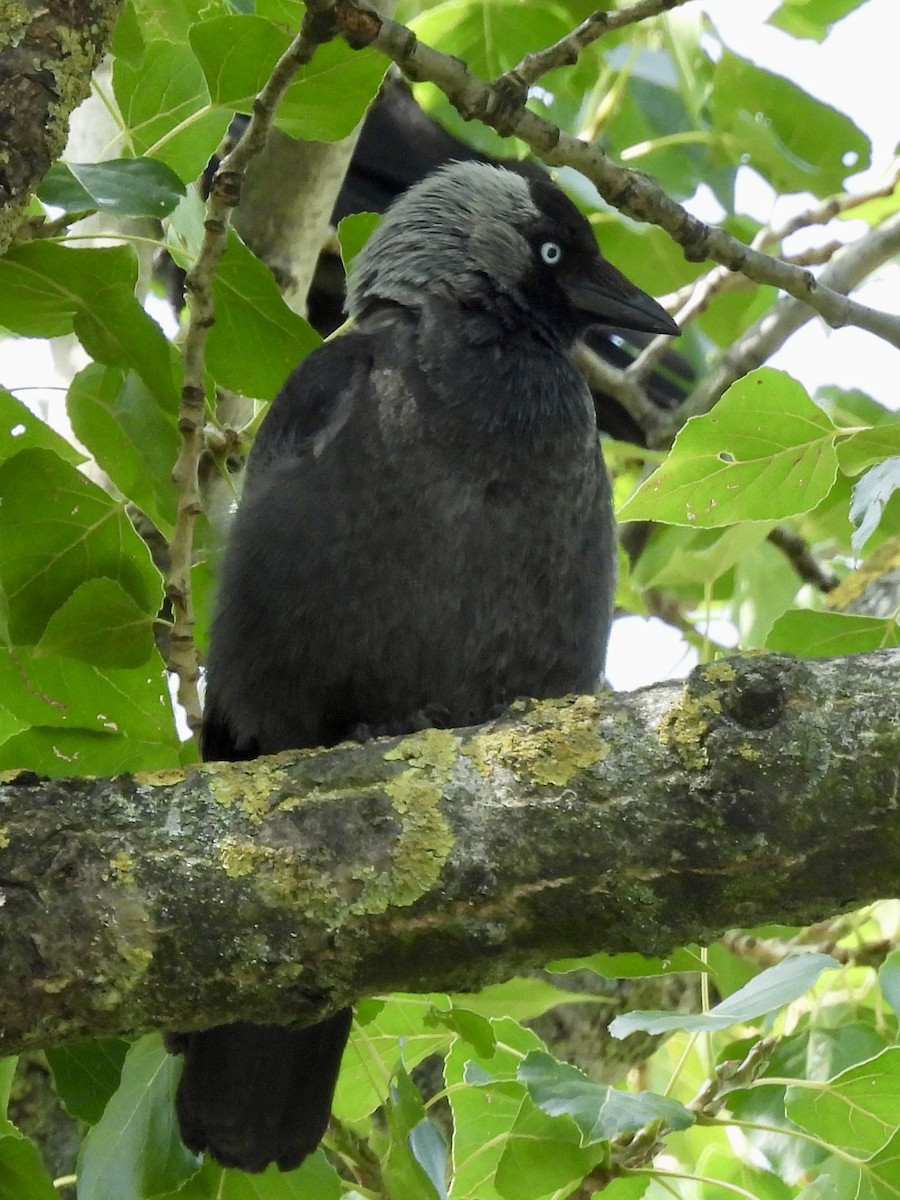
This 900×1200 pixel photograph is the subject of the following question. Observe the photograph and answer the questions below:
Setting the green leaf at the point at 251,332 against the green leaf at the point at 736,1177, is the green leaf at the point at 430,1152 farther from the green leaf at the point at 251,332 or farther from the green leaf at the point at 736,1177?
the green leaf at the point at 251,332

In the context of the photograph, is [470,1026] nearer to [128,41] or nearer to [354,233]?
[354,233]

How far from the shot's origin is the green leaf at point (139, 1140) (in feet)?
7.23

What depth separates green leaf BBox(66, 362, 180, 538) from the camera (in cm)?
249

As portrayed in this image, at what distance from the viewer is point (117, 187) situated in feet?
7.24

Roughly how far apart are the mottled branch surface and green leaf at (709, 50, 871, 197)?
2325 mm

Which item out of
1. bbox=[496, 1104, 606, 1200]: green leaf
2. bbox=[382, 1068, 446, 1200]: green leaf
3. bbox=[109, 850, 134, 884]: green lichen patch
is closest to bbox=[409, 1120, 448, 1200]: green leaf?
bbox=[382, 1068, 446, 1200]: green leaf

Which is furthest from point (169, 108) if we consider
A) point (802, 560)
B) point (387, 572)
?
point (802, 560)

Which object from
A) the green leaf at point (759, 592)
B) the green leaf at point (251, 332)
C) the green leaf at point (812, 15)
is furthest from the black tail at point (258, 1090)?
the green leaf at point (812, 15)

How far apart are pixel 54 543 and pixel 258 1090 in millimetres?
1084

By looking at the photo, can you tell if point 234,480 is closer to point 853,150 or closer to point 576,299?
point 576,299

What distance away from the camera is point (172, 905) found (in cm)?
171

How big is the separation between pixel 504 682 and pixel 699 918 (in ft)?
3.49

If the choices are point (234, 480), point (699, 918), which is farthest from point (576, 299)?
point (699, 918)

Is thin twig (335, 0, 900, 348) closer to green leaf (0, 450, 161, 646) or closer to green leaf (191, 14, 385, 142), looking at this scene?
green leaf (191, 14, 385, 142)
